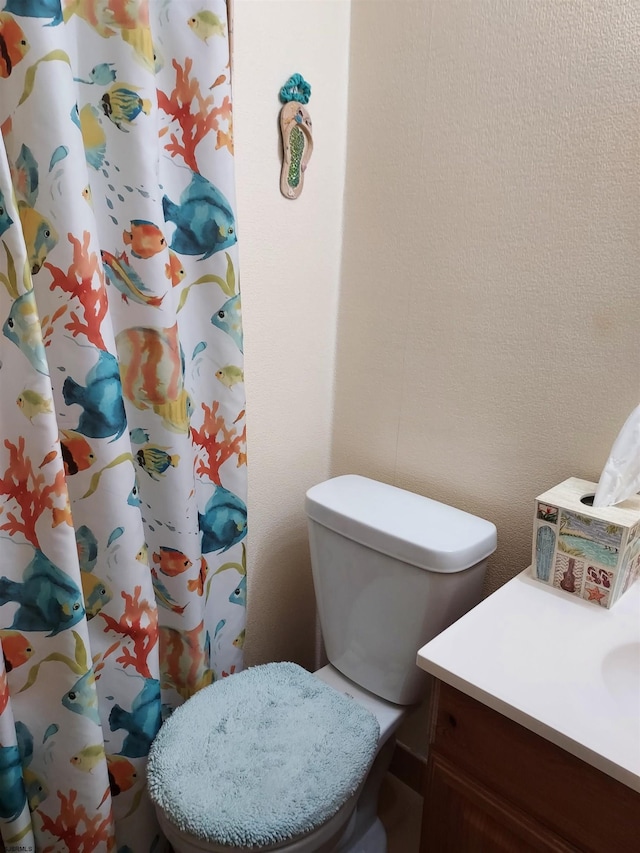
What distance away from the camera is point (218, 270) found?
42.3 inches

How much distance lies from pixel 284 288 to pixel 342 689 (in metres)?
0.92

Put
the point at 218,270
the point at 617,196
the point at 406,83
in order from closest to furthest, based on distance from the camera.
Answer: the point at 617,196 < the point at 218,270 < the point at 406,83

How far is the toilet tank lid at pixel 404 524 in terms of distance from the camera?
105cm

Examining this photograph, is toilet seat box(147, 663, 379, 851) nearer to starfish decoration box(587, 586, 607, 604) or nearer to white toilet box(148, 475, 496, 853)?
white toilet box(148, 475, 496, 853)

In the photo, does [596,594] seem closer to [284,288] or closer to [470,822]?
[470,822]

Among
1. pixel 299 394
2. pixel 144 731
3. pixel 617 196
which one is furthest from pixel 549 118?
pixel 144 731

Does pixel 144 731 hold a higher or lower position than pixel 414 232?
lower

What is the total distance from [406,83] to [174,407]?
84 cm

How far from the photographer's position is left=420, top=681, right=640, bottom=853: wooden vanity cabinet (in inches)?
27.0

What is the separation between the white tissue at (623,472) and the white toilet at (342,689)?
0.76 ft

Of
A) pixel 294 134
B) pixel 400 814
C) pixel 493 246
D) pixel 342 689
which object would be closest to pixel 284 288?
pixel 294 134

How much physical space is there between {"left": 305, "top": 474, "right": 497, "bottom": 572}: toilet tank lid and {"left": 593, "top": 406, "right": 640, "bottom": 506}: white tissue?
23 cm

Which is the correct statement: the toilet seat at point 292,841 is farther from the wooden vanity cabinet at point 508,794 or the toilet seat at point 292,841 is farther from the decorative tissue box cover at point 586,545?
the decorative tissue box cover at point 586,545

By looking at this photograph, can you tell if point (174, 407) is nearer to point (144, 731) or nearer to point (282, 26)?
point (144, 731)
